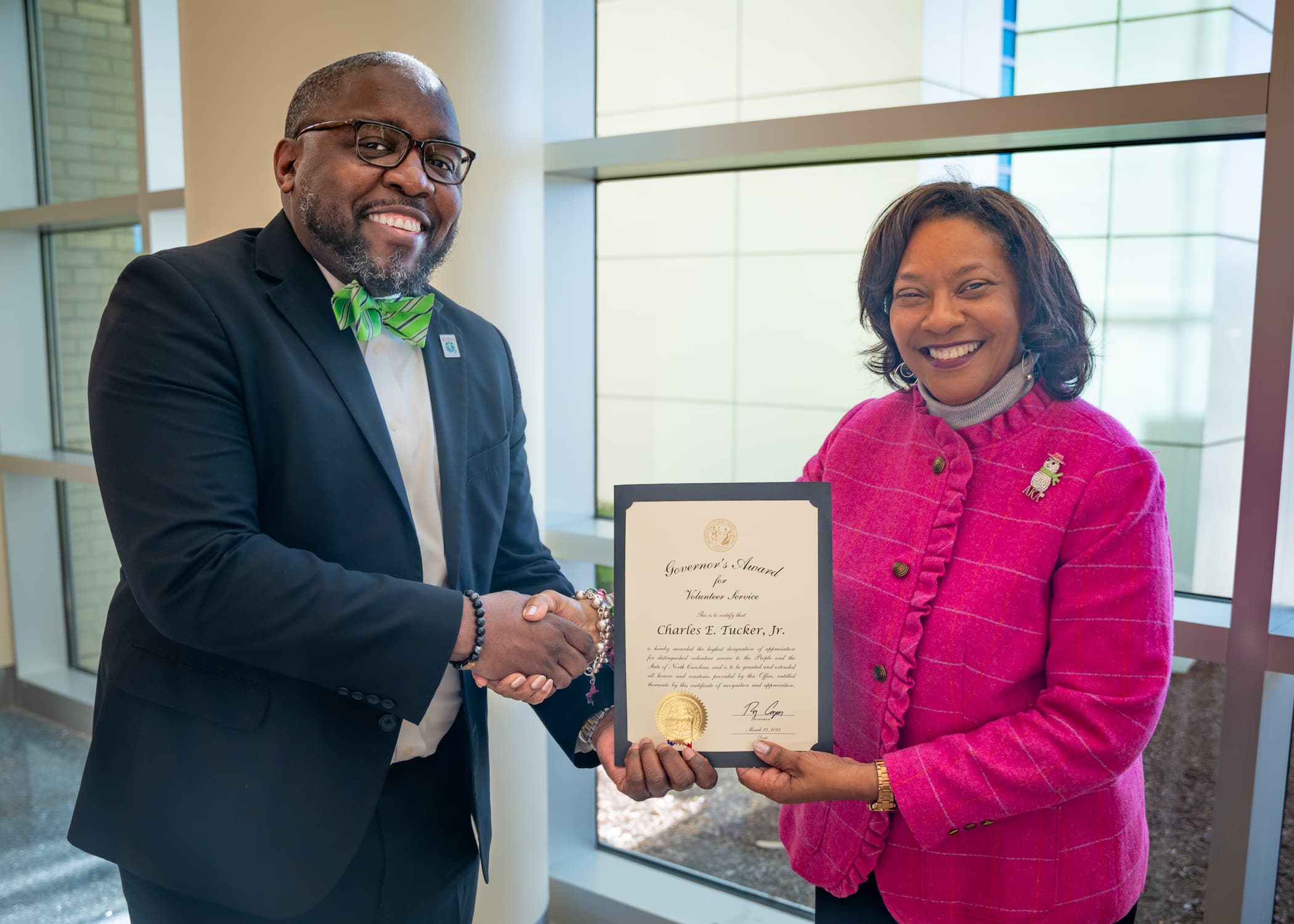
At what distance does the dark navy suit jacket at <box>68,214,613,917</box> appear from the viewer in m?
1.51

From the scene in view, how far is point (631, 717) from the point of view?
1.59 m

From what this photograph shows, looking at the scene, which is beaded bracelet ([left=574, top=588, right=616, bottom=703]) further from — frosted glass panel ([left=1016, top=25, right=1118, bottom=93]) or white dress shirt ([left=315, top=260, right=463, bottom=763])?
frosted glass panel ([left=1016, top=25, right=1118, bottom=93])

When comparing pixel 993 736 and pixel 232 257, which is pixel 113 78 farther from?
pixel 993 736

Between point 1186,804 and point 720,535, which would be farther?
point 1186,804

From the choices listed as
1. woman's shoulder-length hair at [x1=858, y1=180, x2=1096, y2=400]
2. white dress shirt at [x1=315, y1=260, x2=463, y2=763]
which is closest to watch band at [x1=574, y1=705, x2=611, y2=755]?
white dress shirt at [x1=315, y1=260, x2=463, y2=763]

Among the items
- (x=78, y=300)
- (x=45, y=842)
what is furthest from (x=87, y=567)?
(x=45, y=842)

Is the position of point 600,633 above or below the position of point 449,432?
below

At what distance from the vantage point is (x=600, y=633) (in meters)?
1.91

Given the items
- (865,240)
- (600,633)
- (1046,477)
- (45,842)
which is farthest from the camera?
(45,842)

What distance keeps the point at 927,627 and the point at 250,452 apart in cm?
109

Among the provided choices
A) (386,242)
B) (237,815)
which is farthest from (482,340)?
(237,815)

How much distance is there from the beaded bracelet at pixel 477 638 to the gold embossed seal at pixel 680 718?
31 centimetres

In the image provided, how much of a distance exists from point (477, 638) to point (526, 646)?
10 centimetres
